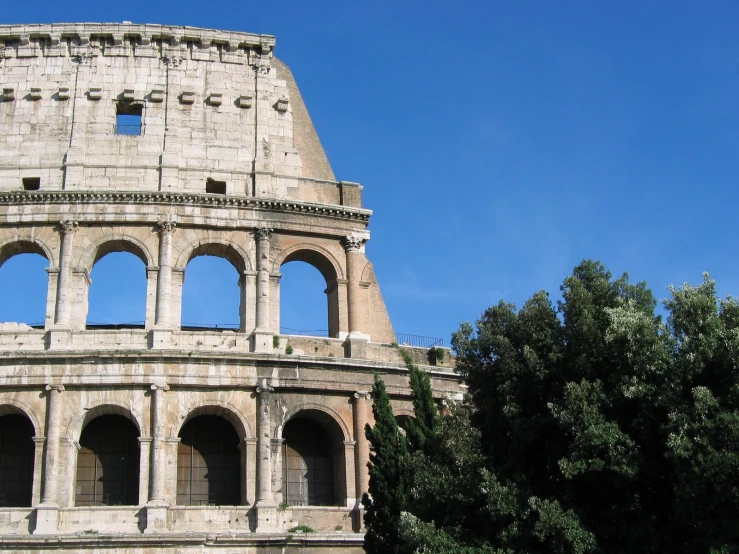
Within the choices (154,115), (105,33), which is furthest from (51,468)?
(105,33)

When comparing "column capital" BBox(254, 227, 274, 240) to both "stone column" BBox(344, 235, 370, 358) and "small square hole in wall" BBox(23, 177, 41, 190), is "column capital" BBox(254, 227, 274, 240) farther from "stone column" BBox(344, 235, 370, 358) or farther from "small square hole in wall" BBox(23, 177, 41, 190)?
"small square hole in wall" BBox(23, 177, 41, 190)

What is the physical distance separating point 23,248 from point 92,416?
17.8 ft

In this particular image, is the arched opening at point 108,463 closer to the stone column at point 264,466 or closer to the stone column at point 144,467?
the stone column at point 144,467

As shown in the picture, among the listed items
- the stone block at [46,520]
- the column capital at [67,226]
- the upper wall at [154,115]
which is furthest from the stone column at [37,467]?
the upper wall at [154,115]

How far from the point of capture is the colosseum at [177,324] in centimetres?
2498

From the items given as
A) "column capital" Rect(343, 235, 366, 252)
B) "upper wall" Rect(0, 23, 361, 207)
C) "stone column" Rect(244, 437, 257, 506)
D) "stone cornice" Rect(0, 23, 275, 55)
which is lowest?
"stone column" Rect(244, 437, 257, 506)

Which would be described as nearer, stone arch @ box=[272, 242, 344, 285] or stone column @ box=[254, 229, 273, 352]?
stone column @ box=[254, 229, 273, 352]

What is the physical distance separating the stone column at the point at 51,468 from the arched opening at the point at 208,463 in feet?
10.3

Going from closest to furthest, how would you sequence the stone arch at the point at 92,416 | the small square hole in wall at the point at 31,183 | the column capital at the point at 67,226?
the stone arch at the point at 92,416
the column capital at the point at 67,226
the small square hole in wall at the point at 31,183

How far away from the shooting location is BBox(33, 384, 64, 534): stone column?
24.1 metres

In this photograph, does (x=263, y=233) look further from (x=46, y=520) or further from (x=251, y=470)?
(x=46, y=520)

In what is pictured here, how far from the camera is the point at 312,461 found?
27375 mm

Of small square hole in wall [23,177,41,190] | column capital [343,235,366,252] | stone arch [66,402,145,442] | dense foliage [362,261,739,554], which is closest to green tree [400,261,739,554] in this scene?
dense foliage [362,261,739,554]

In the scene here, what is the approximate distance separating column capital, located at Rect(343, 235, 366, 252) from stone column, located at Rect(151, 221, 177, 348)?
190 inches
